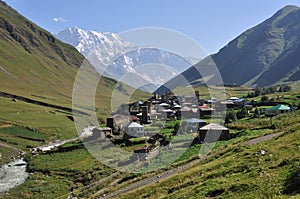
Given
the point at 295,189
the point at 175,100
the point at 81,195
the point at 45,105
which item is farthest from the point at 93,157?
the point at 45,105

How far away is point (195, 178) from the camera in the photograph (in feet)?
82.1

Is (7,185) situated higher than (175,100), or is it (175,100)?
(175,100)

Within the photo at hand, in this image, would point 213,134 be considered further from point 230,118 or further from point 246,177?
point 246,177

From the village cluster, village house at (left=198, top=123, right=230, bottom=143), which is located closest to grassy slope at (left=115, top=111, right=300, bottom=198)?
village house at (left=198, top=123, right=230, bottom=143)

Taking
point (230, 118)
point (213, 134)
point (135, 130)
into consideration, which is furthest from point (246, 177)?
point (135, 130)

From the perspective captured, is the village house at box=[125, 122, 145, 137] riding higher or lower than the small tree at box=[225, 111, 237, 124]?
lower

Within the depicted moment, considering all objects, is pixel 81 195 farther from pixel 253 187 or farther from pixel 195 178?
pixel 253 187

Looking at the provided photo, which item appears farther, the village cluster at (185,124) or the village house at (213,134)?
the village cluster at (185,124)

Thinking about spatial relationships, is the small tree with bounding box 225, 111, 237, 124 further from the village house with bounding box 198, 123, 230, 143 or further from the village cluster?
the village house with bounding box 198, 123, 230, 143

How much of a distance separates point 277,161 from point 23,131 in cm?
9024

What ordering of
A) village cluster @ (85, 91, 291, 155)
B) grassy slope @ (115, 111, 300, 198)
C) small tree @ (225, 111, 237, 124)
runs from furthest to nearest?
small tree @ (225, 111, 237, 124), village cluster @ (85, 91, 291, 155), grassy slope @ (115, 111, 300, 198)

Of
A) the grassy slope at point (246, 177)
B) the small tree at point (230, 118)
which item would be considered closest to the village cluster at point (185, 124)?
the small tree at point (230, 118)

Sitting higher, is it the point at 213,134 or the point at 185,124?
the point at 213,134

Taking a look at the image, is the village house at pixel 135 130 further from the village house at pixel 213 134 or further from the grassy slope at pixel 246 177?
the grassy slope at pixel 246 177
